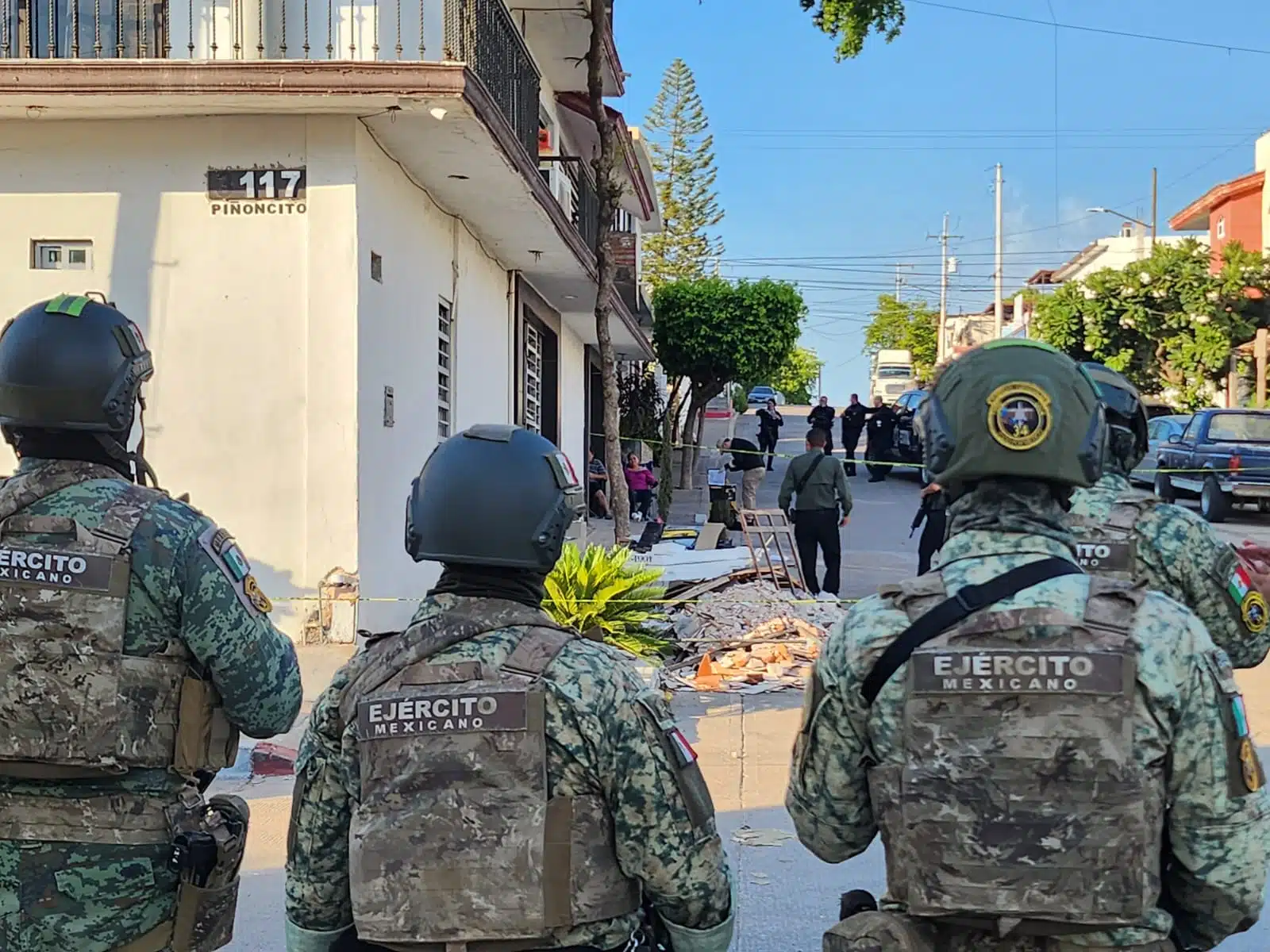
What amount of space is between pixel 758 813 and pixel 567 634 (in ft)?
12.3

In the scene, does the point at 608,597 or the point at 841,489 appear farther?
the point at 841,489

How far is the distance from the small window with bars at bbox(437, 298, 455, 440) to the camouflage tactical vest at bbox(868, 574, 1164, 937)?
9.81m

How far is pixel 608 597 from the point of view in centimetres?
823

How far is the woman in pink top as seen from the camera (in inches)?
756

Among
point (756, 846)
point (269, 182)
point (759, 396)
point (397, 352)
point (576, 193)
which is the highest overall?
point (576, 193)

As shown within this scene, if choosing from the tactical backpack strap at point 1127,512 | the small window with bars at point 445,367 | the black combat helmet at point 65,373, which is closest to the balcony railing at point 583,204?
Answer: the small window with bars at point 445,367

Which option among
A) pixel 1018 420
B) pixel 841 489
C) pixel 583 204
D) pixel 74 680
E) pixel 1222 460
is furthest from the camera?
pixel 1222 460

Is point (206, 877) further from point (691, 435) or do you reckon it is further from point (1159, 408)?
point (1159, 408)

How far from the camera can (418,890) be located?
79.0 inches

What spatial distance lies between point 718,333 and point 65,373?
24.2 m

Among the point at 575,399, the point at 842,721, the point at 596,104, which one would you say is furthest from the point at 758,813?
the point at 575,399

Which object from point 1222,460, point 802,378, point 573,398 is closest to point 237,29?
point 573,398

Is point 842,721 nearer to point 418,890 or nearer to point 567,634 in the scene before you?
point 567,634

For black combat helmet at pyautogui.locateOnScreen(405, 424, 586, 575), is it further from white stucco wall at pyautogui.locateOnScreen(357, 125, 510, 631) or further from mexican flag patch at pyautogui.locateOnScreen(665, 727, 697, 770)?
white stucco wall at pyautogui.locateOnScreen(357, 125, 510, 631)
